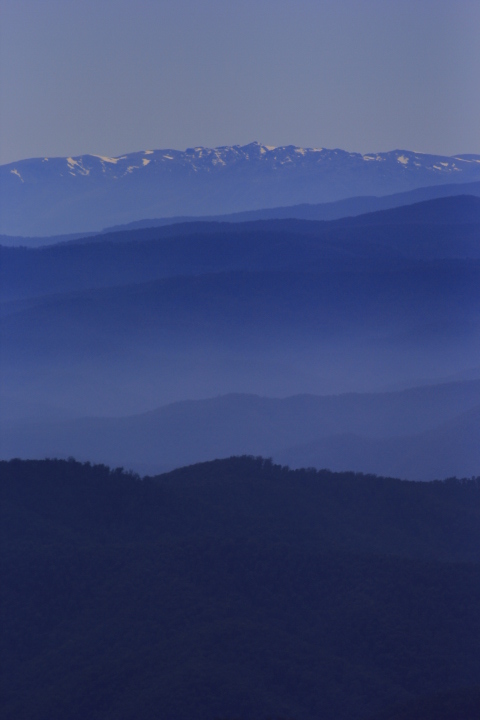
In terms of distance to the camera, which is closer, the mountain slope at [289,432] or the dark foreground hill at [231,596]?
the dark foreground hill at [231,596]

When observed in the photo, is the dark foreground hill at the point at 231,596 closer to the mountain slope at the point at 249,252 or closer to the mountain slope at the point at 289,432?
the mountain slope at the point at 289,432

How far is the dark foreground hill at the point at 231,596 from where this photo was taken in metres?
27.5

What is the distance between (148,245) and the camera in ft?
588

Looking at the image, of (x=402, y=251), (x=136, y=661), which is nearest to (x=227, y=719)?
(x=136, y=661)

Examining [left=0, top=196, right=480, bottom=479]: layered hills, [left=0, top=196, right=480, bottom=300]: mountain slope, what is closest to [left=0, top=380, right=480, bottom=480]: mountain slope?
[left=0, top=196, right=480, bottom=479]: layered hills

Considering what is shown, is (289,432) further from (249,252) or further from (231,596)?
(231,596)

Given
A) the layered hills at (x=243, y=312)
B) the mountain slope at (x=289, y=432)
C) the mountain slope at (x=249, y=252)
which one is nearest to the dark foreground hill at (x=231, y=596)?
the mountain slope at (x=289, y=432)

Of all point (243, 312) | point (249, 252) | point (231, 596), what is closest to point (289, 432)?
point (243, 312)

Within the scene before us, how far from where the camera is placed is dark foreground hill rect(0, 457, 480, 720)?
90.3 feet

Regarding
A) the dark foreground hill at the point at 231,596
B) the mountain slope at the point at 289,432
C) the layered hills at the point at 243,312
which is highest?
the layered hills at the point at 243,312

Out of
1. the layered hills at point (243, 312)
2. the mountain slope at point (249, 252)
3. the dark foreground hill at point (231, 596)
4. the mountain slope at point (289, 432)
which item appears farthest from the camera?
the mountain slope at point (249, 252)

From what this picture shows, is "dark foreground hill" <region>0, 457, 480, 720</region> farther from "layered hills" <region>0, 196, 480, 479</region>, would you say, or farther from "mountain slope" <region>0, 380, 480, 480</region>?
"layered hills" <region>0, 196, 480, 479</region>

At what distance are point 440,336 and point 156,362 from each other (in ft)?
142

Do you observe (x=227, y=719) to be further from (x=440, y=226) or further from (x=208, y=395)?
(x=440, y=226)
